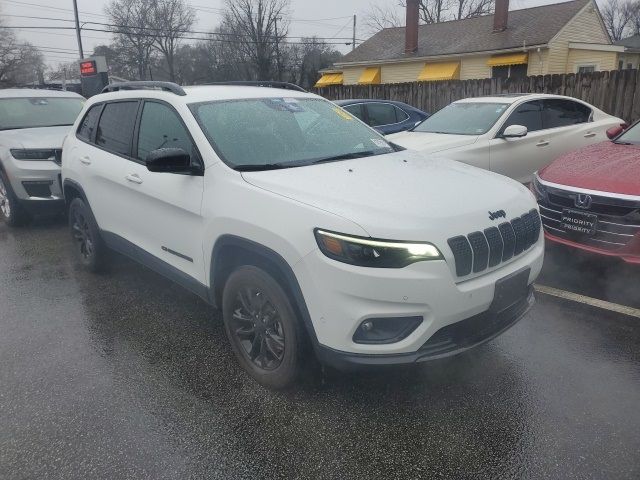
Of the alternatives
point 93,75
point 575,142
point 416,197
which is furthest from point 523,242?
point 93,75

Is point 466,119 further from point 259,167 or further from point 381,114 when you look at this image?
point 259,167

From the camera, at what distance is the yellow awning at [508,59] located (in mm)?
22594

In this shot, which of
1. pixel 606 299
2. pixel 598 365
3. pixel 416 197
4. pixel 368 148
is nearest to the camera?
pixel 416 197

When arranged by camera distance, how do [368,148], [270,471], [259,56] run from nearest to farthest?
[270,471], [368,148], [259,56]

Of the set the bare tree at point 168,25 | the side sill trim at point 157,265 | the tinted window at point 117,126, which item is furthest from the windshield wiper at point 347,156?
the bare tree at point 168,25

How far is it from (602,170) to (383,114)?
597 cm

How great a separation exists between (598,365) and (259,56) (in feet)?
156

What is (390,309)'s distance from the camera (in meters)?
2.44

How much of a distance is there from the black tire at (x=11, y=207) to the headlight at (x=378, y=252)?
233 inches

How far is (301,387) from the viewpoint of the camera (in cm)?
299

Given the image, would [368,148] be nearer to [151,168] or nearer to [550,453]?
[151,168]

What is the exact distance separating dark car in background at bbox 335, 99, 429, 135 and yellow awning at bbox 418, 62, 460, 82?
619 inches

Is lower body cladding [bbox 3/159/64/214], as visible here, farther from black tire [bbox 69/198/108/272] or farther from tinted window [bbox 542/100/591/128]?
tinted window [bbox 542/100/591/128]

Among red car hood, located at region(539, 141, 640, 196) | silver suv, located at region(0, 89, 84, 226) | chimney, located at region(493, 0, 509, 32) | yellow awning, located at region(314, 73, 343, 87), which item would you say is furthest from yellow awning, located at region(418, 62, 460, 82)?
red car hood, located at region(539, 141, 640, 196)
